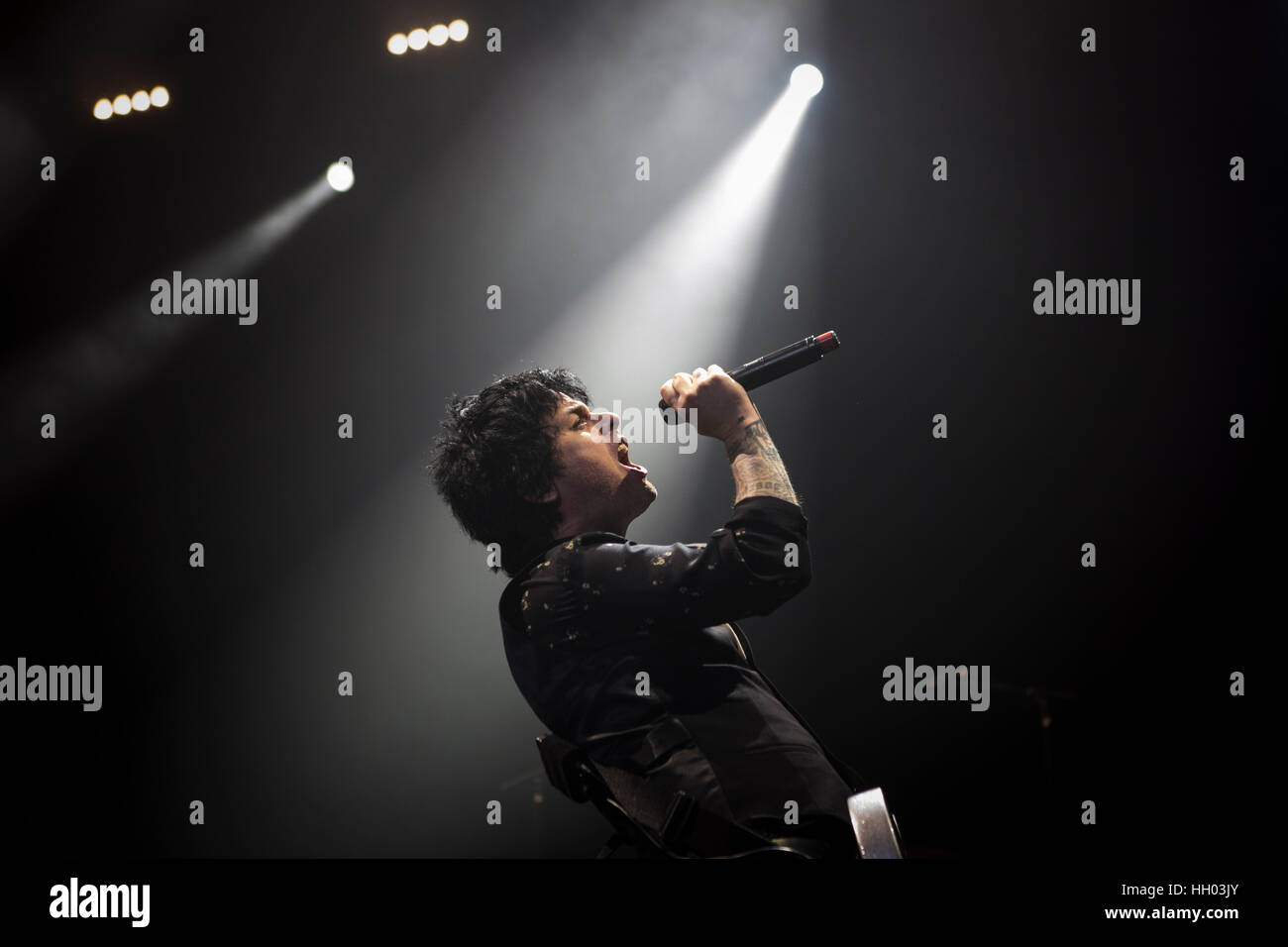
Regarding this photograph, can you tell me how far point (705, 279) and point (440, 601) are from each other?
1690 mm

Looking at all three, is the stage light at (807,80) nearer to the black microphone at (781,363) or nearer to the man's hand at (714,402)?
the black microphone at (781,363)

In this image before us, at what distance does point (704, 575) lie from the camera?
1.23m

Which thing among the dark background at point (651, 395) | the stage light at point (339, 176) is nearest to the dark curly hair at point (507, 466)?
the dark background at point (651, 395)

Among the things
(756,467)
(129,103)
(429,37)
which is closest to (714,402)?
(756,467)

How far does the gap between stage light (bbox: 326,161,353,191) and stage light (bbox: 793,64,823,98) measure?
170cm

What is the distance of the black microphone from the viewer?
146 centimetres

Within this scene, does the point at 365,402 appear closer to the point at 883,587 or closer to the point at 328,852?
the point at 328,852

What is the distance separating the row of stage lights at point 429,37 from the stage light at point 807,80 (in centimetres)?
121

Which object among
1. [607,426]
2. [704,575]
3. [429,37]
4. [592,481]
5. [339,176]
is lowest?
[704,575]

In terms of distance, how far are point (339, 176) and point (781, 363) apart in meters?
2.35

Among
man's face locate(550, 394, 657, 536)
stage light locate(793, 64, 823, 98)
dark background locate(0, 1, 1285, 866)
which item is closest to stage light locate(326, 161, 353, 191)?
dark background locate(0, 1, 1285, 866)

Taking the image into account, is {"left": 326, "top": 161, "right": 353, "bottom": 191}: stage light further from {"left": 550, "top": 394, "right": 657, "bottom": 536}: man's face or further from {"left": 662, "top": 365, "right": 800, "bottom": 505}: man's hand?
{"left": 662, "top": 365, "right": 800, "bottom": 505}: man's hand

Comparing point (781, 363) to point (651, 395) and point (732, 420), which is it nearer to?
point (732, 420)

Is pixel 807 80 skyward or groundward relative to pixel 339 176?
skyward
